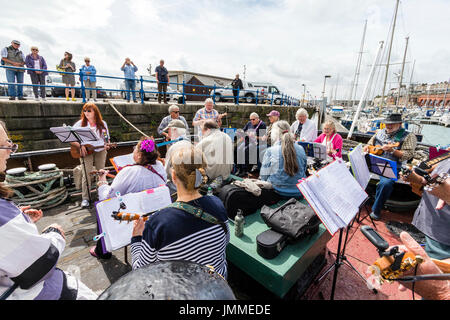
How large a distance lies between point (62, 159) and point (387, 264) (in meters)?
7.36

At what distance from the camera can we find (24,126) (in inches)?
214

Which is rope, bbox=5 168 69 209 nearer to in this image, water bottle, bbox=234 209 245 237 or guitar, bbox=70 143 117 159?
guitar, bbox=70 143 117 159

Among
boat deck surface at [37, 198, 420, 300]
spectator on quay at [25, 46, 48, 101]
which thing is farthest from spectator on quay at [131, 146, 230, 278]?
spectator on quay at [25, 46, 48, 101]

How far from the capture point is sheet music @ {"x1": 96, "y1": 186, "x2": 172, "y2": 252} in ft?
6.65

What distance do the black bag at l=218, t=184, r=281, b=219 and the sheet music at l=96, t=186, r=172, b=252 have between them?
36.5 inches

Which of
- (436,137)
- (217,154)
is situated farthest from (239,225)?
(436,137)

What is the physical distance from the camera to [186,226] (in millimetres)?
1380

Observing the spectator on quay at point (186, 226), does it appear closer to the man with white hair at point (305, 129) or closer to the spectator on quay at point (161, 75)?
the man with white hair at point (305, 129)

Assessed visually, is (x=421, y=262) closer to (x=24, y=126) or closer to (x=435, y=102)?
(x=24, y=126)

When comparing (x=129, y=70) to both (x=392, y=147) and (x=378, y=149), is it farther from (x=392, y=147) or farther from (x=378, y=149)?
(x=392, y=147)

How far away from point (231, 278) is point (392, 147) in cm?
357

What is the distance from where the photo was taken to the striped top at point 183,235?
1.35m

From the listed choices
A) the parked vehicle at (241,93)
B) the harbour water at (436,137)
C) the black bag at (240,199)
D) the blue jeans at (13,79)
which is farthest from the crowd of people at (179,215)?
the harbour water at (436,137)
